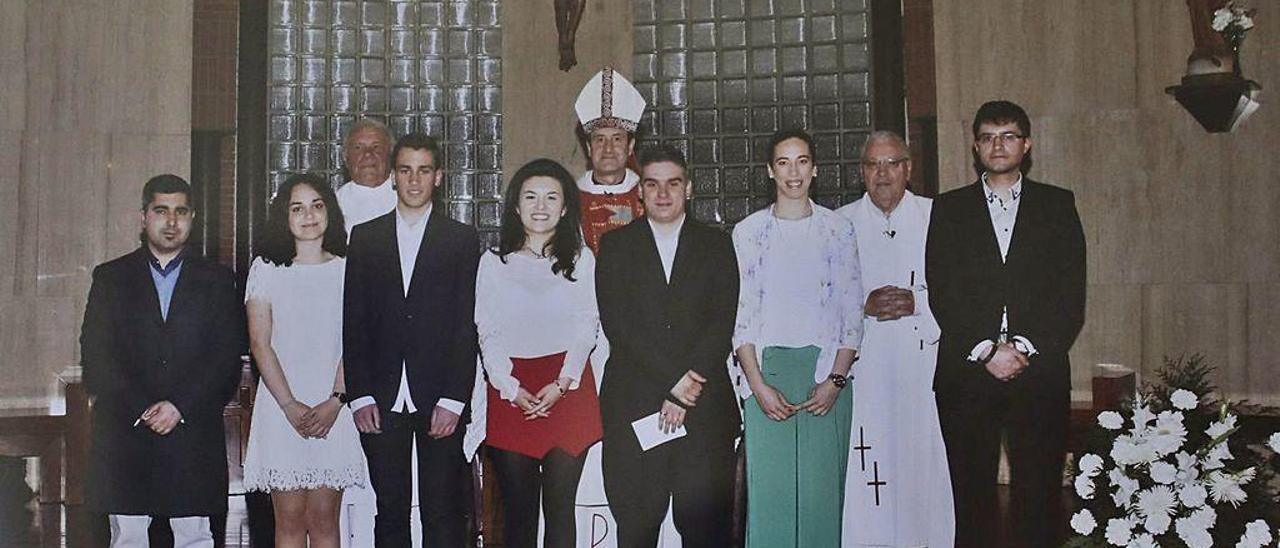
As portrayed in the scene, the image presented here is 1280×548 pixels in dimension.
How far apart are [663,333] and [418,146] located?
1386mm

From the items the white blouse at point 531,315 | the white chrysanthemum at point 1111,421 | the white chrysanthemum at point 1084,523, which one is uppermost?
the white blouse at point 531,315

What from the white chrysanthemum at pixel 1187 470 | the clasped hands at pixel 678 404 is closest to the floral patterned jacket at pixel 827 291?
the clasped hands at pixel 678 404

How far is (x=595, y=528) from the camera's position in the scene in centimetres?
597

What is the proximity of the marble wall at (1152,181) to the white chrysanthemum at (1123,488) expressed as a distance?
46.7 inches

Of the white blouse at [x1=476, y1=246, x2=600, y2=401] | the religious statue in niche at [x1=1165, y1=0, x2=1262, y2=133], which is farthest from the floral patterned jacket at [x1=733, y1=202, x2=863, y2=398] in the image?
the religious statue in niche at [x1=1165, y1=0, x2=1262, y2=133]

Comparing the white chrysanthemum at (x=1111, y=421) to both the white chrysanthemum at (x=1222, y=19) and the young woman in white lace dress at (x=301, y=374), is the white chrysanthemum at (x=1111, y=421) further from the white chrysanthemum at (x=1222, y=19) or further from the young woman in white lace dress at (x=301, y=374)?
the young woman in white lace dress at (x=301, y=374)

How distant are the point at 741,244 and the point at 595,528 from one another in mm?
1421

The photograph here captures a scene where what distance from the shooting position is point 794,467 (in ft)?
19.6

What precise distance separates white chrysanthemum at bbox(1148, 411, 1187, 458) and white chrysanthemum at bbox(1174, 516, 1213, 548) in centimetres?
25

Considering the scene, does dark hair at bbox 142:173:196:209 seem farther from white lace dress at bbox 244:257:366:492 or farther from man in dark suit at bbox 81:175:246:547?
white lace dress at bbox 244:257:366:492

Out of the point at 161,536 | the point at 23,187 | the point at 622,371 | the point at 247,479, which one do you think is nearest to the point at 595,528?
the point at 622,371

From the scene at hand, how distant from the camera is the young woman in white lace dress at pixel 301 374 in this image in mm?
5922

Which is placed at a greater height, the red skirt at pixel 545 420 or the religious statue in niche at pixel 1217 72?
the religious statue in niche at pixel 1217 72

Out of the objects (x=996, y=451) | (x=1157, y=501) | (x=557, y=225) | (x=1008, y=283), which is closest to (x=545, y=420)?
(x=557, y=225)
